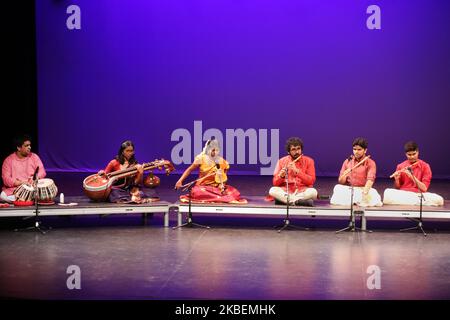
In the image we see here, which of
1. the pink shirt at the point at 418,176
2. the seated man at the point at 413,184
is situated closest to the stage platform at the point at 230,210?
the seated man at the point at 413,184

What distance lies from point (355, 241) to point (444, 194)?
4.17 m

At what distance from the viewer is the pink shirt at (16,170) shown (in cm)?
812

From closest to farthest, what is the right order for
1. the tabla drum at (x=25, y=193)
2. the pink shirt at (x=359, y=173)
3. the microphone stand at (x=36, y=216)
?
the microphone stand at (x=36, y=216) < the tabla drum at (x=25, y=193) < the pink shirt at (x=359, y=173)

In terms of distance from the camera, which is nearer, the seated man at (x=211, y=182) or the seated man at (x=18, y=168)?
the seated man at (x=18, y=168)

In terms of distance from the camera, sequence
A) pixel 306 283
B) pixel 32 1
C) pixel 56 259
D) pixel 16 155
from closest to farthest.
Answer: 1. pixel 306 283
2. pixel 56 259
3. pixel 16 155
4. pixel 32 1

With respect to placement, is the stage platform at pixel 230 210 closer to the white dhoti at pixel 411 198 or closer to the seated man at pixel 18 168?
the white dhoti at pixel 411 198

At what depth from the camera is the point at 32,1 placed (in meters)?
11.9

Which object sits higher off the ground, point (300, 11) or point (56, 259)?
point (300, 11)

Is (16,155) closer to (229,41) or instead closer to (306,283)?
(306,283)

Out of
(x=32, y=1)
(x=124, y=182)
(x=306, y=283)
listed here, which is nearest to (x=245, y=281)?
(x=306, y=283)

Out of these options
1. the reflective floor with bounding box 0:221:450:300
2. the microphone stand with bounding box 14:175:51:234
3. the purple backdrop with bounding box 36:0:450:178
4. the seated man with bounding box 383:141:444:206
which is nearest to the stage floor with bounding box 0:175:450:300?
the reflective floor with bounding box 0:221:450:300

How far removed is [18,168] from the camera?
8195 millimetres

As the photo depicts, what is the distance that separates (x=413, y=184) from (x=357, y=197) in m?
0.73

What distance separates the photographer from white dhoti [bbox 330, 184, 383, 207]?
8047 millimetres
